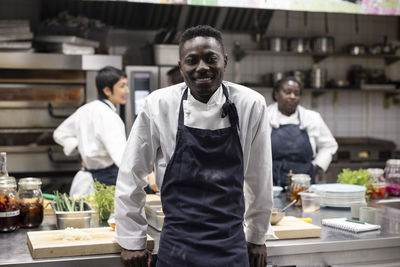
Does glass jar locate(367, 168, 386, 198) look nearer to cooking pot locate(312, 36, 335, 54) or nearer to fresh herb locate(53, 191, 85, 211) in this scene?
fresh herb locate(53, 191, 85, 211)

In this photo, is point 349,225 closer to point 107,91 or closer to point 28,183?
point 28,183

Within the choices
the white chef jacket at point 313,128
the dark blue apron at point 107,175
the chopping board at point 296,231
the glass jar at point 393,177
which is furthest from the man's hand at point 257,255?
the white chef jacket at point 313,128

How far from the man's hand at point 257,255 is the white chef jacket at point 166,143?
0.19 m

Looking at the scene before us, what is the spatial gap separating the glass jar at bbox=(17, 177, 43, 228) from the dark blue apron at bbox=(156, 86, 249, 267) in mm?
807

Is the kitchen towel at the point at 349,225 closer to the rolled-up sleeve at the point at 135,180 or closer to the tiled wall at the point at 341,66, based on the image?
the rolled-up sleeve at the point at 135,180

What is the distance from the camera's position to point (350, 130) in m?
6.85

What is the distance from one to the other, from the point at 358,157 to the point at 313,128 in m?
1.99

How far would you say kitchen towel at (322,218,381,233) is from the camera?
2.42m

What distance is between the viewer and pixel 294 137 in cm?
409

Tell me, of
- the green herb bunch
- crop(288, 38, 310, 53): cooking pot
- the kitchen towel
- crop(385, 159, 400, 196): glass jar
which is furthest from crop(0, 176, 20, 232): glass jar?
crop(288, 38, 310, 53): cooking pot

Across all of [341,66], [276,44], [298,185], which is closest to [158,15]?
[276,44]

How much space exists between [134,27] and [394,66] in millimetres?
3471

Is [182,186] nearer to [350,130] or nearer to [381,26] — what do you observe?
[350,130]

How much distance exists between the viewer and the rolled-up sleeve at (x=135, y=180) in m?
1.93
